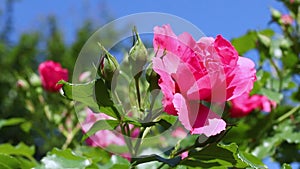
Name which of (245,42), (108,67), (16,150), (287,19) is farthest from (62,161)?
(287,19)

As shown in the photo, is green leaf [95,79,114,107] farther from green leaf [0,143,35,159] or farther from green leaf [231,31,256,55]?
green leaf [231,31,256,55]

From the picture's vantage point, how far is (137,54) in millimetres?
701

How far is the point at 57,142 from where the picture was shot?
159 cm

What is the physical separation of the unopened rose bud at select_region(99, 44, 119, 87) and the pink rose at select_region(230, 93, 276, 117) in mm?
700

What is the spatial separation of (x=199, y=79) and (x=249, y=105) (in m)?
0.81

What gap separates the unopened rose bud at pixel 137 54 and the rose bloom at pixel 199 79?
0.9 inches

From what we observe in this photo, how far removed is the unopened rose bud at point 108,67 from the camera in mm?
678

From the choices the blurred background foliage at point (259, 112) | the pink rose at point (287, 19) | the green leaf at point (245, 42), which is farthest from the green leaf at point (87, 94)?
the pink rose at point (287, 19)

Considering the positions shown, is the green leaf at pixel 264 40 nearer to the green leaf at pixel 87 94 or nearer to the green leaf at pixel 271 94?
the green leaf at pixel 271 94

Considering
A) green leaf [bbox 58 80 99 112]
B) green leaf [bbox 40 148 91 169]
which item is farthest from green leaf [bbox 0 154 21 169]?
green leaf [bbox 58 80 99 112]

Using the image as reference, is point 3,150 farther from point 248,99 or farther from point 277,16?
point 277,16

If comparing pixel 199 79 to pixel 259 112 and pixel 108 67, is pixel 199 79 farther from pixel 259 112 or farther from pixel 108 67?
pixel 259 112

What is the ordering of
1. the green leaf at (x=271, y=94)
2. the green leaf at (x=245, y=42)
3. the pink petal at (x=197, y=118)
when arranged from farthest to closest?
the green leaf at (x=245, y=42) → the green leaf at (x=271, y=94) → the pink petal at (x=197, y=118)

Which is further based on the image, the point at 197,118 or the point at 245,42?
the point at 245,42
